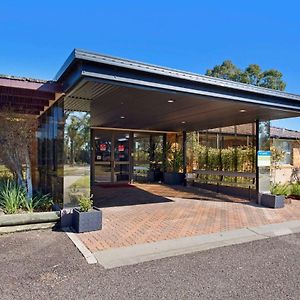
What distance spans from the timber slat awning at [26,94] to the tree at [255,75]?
30794mm

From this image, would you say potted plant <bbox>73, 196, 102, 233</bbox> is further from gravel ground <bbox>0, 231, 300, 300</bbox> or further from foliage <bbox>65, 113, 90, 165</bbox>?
foliage <bbox>65, 113, 90, 165</bbox>

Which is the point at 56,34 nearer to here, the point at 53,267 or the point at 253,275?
the point at 53,267

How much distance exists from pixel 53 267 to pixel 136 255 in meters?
1.28

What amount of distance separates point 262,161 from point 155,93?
5004 mm

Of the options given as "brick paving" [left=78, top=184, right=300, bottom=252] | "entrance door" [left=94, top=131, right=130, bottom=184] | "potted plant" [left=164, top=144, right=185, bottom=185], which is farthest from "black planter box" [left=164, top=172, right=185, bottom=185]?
"brick paving" [left=78, top=184, right=300, bottom=252]

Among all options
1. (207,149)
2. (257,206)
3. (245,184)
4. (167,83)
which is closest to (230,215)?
(257,206)

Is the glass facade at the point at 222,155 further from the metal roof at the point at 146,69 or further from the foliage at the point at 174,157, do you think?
the metal roof at the point at 146,69

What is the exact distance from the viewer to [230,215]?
760 cm

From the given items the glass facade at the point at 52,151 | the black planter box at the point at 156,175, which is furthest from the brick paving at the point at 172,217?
the black planter box at the point at 156,175

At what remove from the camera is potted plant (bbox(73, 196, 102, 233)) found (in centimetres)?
574

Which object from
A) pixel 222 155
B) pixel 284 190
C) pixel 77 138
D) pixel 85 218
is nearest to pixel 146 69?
pixel 77 138

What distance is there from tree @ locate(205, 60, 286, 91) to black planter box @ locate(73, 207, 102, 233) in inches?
1290

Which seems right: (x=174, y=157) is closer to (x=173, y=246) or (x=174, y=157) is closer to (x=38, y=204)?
(x=38, y=204)

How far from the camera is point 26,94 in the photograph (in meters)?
6.97
